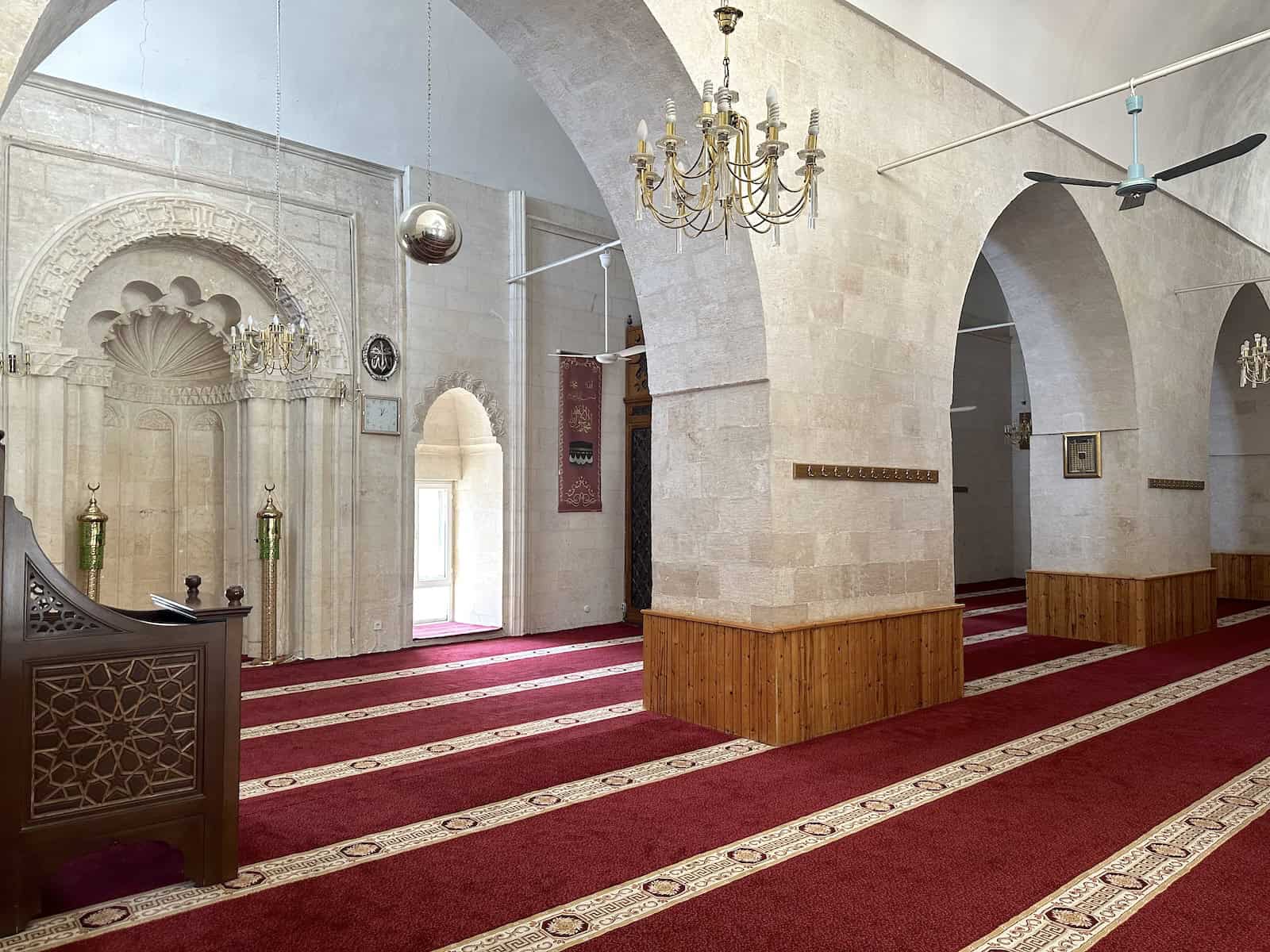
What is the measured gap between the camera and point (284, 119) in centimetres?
682

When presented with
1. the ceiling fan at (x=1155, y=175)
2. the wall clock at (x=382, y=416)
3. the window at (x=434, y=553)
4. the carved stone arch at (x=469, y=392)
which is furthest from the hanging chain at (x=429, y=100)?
the ceiling fan at (x=1155, y=175)

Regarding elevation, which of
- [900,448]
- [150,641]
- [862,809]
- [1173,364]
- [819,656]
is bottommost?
[862,809]

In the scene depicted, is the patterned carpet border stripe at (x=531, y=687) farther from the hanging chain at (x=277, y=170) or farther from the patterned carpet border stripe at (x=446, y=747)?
the hanging chain at (x=277, y=170)

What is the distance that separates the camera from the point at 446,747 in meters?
4.57

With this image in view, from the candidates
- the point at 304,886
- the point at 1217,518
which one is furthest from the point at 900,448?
the point at 1217,518

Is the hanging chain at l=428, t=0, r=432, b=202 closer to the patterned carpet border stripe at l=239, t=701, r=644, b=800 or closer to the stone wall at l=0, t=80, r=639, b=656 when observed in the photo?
the stone wall at l=0, t=80, r=639, b=656

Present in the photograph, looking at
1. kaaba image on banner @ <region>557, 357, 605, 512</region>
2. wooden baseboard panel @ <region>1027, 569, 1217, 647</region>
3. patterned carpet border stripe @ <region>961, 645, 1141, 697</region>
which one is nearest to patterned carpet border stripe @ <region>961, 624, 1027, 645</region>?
wooden baseboard panel @ <region>1027, 569, 1217, 647</region>

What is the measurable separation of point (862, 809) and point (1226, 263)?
8.60m

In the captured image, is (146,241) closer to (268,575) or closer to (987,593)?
(268,575)

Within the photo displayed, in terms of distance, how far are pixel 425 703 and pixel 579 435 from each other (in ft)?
13.0

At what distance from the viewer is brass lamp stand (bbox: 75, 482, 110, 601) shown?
622cm

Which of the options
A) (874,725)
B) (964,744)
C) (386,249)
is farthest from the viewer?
(386,249)

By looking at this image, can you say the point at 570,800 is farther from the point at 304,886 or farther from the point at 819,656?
the point at 819,656

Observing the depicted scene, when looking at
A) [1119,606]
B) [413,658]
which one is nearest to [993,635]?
[1119,606]
